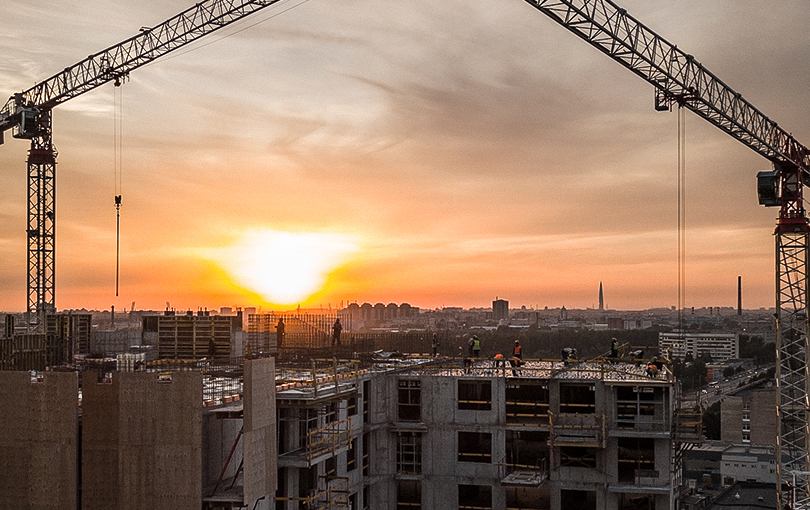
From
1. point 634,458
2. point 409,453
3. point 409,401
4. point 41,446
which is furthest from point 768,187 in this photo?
point 41,446

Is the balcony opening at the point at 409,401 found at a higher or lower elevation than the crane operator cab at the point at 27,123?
lower

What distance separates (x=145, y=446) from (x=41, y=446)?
9.87 feet

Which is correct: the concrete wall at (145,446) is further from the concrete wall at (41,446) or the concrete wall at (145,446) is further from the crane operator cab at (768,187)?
the crane operator cab at (768,187)

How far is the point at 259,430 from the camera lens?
22.1 meters

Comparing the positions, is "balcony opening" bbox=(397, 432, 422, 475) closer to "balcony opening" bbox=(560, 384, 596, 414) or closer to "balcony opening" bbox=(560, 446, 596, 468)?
"balcony opening" bbox=(560, 446, 596, 468)

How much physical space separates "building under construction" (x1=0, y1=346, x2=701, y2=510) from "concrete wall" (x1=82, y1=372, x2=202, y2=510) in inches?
1.4

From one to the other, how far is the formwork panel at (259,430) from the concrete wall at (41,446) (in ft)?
15.3

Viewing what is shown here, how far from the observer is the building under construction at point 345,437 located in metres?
21.5

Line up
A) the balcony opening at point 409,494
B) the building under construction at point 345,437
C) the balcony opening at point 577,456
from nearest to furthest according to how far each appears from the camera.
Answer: the building under construction at point 345,437, the balcony opening at point 577,456, the balcony opening at point 409,494

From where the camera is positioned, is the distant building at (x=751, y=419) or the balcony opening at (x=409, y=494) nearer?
the balcony opening at (x=409, y=494)

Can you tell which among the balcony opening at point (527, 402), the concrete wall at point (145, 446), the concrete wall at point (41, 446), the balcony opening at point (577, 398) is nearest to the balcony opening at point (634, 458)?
the balcony opening at point (577, 398)

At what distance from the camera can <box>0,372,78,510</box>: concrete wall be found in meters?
21.8

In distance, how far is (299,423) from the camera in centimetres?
2652

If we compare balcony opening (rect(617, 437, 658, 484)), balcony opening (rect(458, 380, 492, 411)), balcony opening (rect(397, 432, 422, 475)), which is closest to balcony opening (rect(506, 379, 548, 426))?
balcony opening (rect(458, 380, 492, 411))
